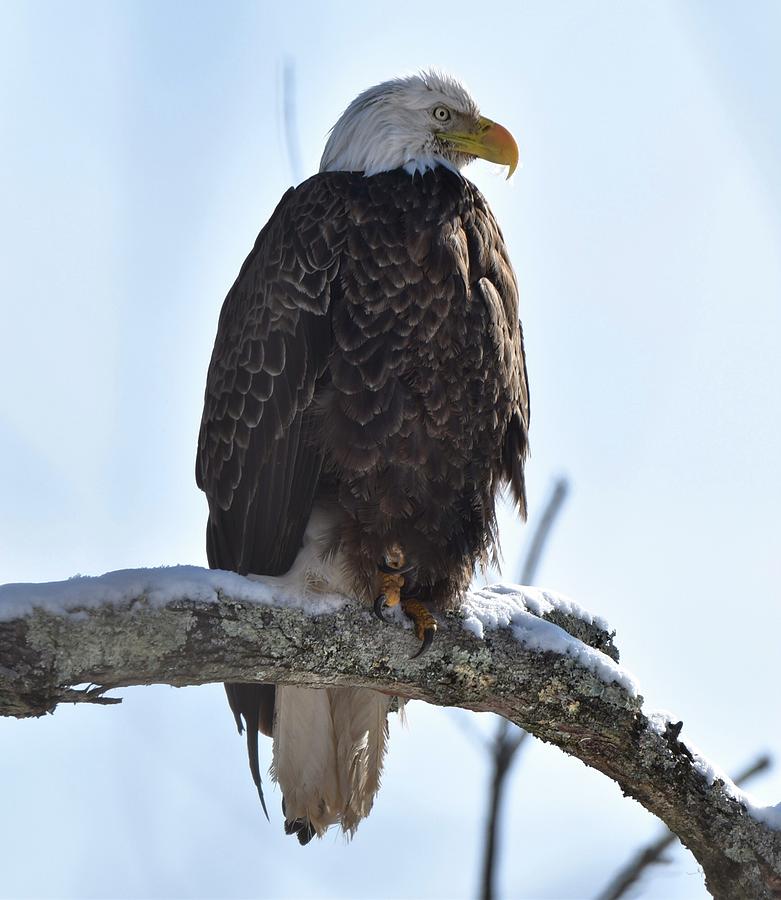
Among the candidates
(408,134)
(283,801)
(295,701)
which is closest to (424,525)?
(295,701)

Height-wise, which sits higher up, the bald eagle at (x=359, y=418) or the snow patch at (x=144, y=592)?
A: the bald eagle at (x=359, y=418)

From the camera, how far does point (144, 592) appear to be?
298cm

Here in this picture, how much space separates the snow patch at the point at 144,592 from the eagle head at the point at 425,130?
1849 millimetres

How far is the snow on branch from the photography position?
296 centimetres

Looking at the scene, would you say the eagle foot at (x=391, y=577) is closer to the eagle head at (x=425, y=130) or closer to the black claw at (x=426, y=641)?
the black claw at (x=426, y=641)

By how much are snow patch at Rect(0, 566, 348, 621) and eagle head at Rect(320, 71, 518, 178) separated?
72.8 inches

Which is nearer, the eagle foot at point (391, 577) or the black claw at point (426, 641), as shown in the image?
the black claw at point (426, 641)

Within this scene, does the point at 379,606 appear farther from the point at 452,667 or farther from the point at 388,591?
the point at 452,667

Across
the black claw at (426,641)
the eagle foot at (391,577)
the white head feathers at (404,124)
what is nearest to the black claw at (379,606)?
the eagle foot at (391,577)

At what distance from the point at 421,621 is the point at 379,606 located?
14 cm

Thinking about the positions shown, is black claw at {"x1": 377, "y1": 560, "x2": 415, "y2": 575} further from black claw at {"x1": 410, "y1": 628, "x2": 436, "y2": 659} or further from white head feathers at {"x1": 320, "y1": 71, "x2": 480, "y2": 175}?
white head feathers at {"x1": 320, "y1": 71, "x2": 480, "y2": 175}

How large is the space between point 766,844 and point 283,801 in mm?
1754

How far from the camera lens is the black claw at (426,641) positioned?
3529 millimetres

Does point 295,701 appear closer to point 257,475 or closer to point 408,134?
point 257,475
